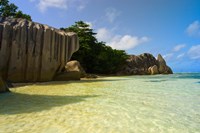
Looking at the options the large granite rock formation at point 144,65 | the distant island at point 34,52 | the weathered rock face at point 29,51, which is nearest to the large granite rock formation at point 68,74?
the distant island at point 34,52

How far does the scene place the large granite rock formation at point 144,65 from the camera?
41.9m

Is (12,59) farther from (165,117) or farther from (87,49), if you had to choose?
(87,49)

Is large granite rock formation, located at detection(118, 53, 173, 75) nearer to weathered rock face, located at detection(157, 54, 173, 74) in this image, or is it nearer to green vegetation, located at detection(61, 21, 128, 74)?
weathered rock face, located at detection(157, 54, 173, 74)

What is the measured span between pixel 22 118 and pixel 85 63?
→ 97.4ft

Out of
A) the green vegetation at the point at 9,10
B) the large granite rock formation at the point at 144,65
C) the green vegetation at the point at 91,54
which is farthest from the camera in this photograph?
the large granite rock formation at the point at 144,65

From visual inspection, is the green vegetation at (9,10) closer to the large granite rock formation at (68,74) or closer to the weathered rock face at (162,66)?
the large granite rock formation at (68,74)

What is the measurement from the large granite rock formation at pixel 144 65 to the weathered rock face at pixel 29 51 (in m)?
22.8

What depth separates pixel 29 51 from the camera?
55.9ft

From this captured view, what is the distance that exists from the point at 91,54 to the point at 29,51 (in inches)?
704

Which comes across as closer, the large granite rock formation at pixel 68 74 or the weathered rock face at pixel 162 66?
the large granite rock formation at pixel 68 74

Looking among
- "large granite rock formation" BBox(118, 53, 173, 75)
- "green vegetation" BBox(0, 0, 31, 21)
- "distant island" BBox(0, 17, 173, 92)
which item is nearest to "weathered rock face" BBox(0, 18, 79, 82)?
"distant island" BBox(0, 17, 173, 92)

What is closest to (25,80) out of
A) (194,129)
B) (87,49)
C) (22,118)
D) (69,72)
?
(69,72)

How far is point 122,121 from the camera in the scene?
5.04m

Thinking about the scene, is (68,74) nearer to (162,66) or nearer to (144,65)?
(144,65)
